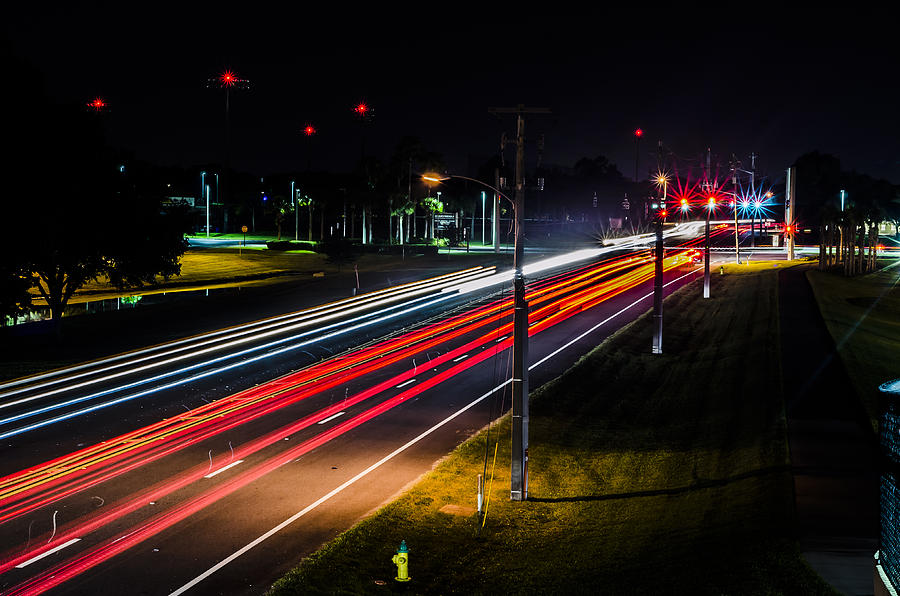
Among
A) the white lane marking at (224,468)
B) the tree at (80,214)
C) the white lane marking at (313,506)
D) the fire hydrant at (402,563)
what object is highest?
the tree at (80,214)

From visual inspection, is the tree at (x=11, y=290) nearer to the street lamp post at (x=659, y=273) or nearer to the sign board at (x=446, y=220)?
the street lamp post at (x=659, y=273)

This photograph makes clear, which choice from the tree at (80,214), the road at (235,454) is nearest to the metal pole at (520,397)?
the road at (235,454)

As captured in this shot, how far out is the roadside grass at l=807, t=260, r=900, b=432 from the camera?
29.7m

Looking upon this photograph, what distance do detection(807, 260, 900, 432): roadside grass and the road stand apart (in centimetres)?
1120

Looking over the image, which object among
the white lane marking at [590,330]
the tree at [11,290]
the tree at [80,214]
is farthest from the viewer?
the tree at [80,214]

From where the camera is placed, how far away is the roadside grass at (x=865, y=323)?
→ 97.6 ft

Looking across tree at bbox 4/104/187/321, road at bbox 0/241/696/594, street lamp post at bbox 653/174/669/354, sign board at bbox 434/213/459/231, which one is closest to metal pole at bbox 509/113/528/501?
road at bbox 0/241/696/594

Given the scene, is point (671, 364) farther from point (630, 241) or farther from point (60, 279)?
point (630, 241)

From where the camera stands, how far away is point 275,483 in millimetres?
19797

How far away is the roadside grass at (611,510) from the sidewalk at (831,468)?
1.23ft

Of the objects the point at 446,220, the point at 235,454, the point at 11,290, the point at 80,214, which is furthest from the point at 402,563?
the point at 446,220

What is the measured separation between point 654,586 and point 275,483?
10081mm

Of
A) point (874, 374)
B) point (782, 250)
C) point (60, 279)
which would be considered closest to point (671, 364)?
point (874, 374)

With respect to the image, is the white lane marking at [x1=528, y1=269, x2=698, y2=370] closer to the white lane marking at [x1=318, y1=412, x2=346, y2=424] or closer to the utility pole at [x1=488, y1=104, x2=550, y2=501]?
the white lane marking at [x1=318, y1=412, x2=346, y2=424]
